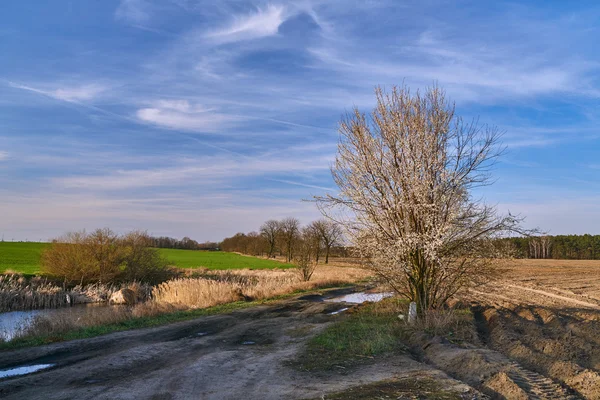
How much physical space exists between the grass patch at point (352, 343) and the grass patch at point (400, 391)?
72.8 inches

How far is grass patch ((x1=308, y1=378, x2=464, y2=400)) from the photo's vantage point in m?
6.88

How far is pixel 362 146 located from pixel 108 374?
854cm

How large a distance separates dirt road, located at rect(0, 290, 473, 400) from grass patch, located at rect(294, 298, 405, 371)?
47 centimetres

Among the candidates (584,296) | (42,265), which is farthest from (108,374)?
(42,265)

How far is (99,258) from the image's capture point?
3369cm

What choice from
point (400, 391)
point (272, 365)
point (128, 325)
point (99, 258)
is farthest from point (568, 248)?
point (400, 391)

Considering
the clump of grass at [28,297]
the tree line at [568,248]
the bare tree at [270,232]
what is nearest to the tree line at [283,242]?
the bare tree at [270,232]

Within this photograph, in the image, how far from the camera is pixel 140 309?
18.3m

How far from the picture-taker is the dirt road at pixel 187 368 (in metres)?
7.81

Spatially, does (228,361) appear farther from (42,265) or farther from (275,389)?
(42,265)

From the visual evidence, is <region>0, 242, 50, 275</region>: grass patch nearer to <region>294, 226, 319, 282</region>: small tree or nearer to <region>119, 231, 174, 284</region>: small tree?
<region>119, 231, 174, 284</region>: small tree


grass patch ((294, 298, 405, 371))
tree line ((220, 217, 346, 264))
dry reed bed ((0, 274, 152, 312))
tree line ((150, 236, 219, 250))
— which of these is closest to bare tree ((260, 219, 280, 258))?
tree line ((220, 217, 346, 264))

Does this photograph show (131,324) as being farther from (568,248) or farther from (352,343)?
(568,248)

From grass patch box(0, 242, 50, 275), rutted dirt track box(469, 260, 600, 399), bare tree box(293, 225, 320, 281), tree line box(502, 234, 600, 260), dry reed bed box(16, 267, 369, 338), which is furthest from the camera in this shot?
tree line box(502, 234, 600, 260)
